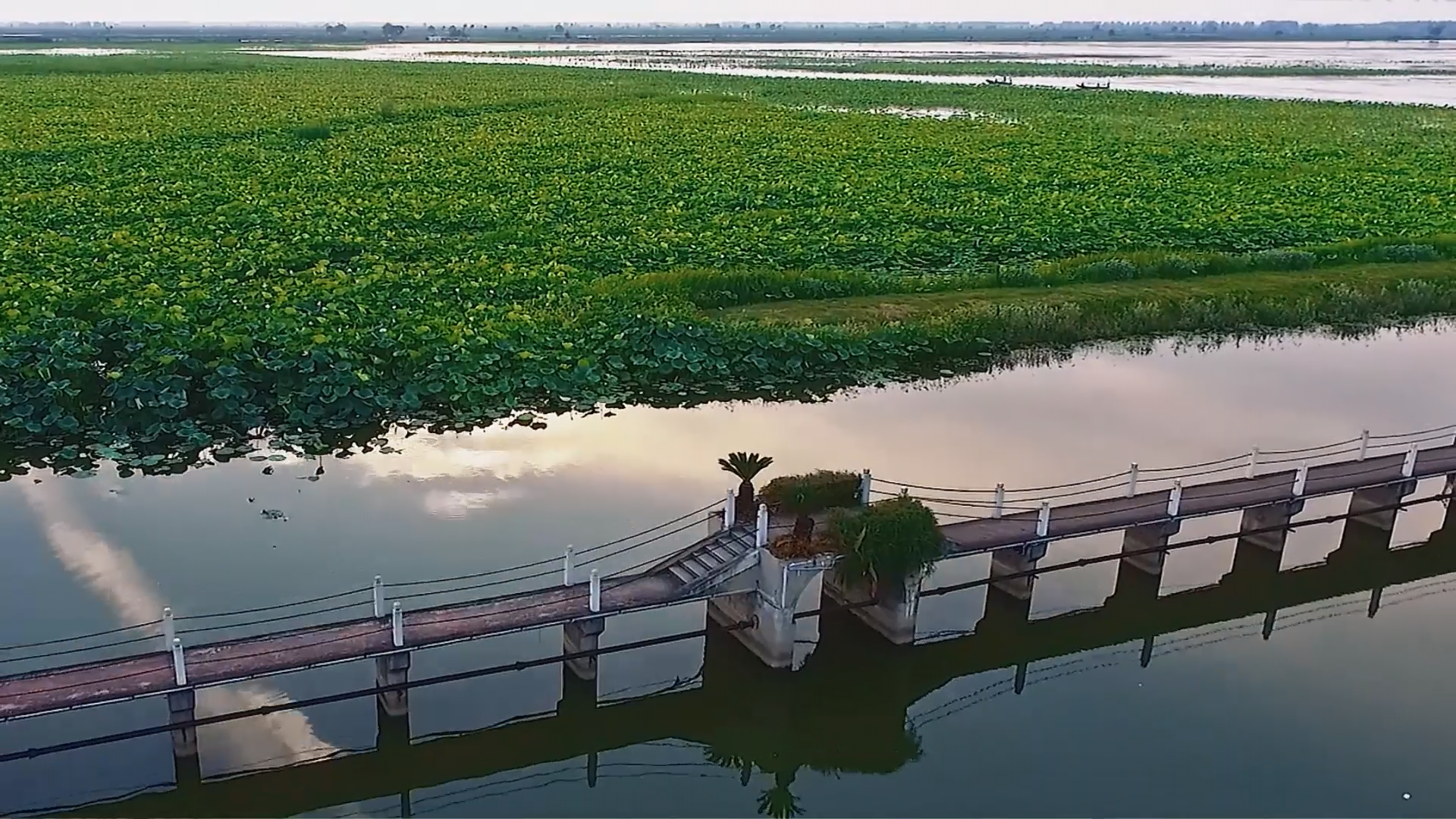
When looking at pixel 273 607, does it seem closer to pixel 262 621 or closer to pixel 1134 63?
pixel 262 621

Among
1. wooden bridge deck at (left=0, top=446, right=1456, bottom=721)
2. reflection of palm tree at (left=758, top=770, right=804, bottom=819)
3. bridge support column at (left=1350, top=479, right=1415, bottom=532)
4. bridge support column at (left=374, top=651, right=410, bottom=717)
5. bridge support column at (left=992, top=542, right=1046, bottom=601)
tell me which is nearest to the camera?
wooden bridge deck at (left=0, top=446, right=1456, bottom=721)

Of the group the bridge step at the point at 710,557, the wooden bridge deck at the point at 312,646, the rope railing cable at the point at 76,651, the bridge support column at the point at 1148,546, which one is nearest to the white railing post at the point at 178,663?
the wooden bridge deck at the point at 312,646

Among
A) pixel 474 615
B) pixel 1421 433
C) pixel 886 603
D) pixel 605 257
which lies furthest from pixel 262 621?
pixel 1421 433

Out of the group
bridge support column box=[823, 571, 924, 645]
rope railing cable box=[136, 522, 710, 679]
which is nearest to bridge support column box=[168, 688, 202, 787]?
rope railing cable box=[136, 522, 710, 679]

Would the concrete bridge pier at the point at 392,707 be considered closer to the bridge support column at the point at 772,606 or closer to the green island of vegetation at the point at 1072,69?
the bridge support column at the point at 772,606

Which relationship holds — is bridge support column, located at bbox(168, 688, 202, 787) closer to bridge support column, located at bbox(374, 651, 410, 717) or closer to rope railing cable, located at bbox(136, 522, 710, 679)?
rope railing cable, located at bbox(136, 522, 710, 679)

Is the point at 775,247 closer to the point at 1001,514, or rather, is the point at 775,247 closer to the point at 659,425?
the point at 659,425
